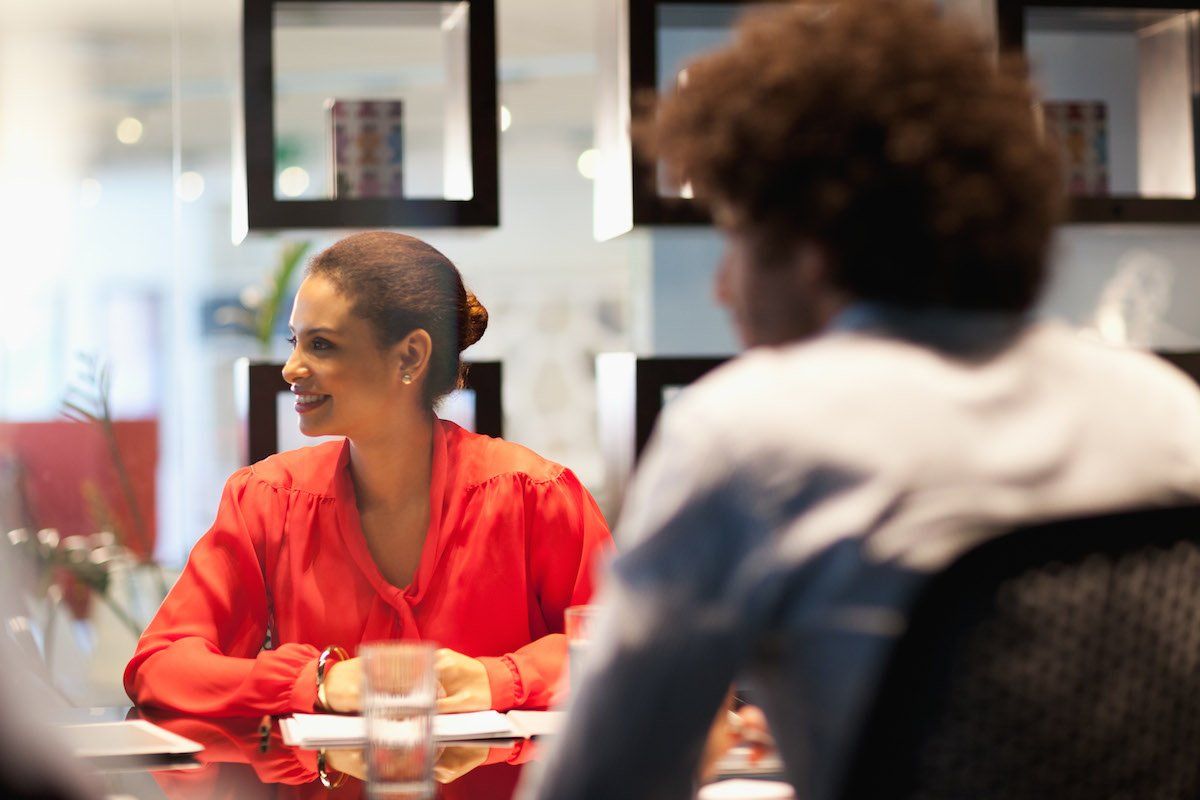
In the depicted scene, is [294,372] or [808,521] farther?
[294,372]

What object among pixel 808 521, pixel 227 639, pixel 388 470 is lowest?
pixel 227 639

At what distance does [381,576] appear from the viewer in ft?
7.13

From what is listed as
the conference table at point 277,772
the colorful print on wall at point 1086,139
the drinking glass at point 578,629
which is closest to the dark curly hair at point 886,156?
the drinking glass at point 578,629

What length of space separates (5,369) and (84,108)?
94cm

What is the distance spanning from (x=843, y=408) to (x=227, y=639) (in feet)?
5.08

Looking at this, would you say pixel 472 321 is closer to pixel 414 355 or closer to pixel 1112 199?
pixel 414 355

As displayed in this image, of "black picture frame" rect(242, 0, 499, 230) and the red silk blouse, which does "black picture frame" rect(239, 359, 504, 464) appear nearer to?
"black picture frame" rect(242, 0, 499, 230)

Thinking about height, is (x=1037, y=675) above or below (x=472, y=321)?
below

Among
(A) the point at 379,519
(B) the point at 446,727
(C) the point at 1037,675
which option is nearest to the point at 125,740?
(B) the point at 446,727

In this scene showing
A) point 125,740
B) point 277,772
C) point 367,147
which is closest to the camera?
point 277,772

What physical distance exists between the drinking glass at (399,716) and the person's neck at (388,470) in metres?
0.97

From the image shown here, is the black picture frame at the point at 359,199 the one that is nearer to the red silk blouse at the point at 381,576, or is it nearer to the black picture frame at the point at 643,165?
the black picture frame at the point at 643,165

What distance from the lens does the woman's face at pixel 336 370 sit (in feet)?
7.50

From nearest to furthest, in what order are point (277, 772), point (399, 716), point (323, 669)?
1. point (399, 716)
2. point (277, 772)
3. point (323, 669)
